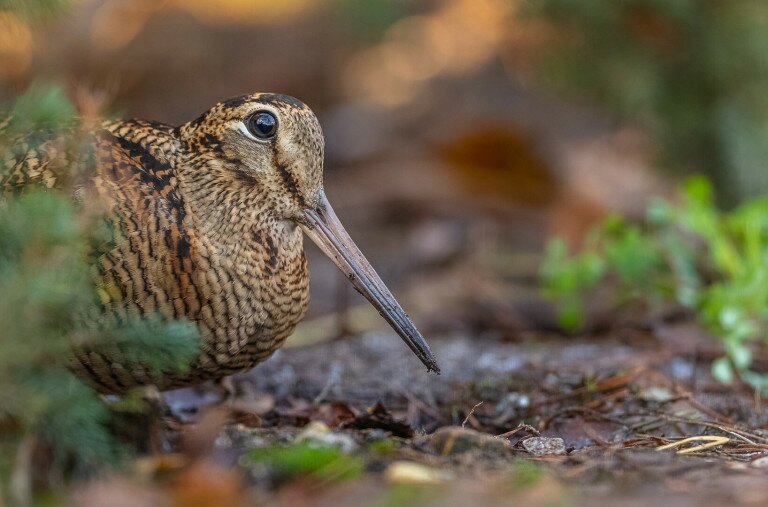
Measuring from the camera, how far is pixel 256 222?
3.37 m

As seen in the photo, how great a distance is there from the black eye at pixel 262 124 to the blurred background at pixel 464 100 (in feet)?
6.17

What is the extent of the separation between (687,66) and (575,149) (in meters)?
1.16

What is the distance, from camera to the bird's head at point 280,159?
331 centimetres

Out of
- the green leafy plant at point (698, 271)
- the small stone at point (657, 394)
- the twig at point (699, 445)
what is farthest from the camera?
the green leafy plant at point (698, 271)

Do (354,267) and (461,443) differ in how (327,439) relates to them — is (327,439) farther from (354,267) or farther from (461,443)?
(354,267)

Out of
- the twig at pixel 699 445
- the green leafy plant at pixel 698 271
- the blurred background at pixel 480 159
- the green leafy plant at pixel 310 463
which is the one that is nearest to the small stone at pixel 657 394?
the blurred background at pixel 480 159

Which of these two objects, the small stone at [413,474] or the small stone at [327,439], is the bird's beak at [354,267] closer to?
the small stone at [327,439]

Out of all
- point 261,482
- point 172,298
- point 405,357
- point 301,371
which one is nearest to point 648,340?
point 405,357

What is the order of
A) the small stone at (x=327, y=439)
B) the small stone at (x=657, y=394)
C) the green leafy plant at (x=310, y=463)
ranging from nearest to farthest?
the green leafy plant at (x=310, y=463), the small stone at (x=327, y=439), the small stone at (x=657, y=394)

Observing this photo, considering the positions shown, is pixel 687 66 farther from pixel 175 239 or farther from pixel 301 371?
pixel 175 239

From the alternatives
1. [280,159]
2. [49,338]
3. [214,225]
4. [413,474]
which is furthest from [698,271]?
[49,338]

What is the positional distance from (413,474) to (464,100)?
6452 mm

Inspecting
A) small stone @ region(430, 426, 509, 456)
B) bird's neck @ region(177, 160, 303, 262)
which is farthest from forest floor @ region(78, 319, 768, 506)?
bird's neck @ region(177, 160, 303, 262)

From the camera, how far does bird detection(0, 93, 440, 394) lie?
3.09 meters
